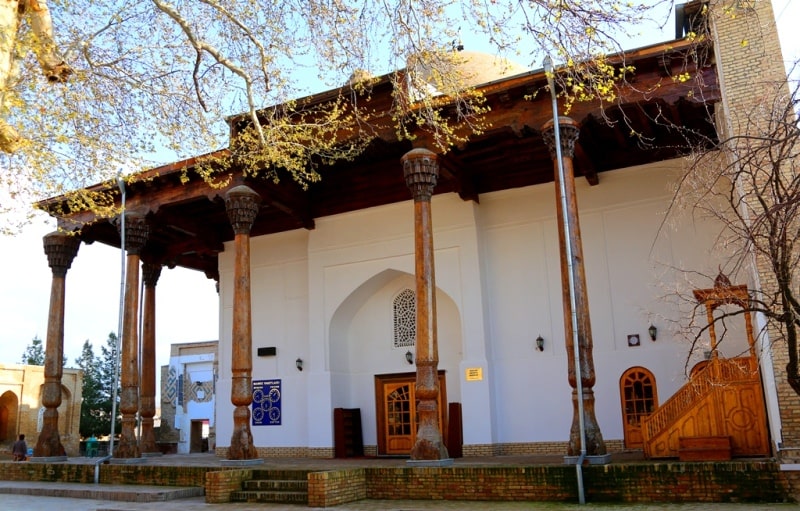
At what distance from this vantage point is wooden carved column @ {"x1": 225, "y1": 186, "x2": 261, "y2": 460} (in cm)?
1179

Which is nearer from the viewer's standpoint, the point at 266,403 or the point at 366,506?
the point at 366,506

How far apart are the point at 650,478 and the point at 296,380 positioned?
8.50 m

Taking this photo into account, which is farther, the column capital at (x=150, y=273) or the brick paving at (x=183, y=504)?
the column capital at (x=150, y=273)

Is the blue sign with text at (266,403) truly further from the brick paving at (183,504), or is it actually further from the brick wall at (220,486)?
the brick wall at (220,486)

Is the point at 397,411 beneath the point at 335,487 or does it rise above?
above

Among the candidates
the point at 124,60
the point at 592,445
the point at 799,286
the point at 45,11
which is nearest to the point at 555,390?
the point at 592,445

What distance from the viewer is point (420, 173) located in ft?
36.8

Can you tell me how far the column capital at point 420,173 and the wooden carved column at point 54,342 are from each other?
7979 millimetres

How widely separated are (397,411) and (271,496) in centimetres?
485

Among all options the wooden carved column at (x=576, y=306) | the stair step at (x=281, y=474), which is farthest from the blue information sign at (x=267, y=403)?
the wooden carved column at (x=576, y=306)

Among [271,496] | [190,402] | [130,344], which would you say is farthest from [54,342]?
[190,402]

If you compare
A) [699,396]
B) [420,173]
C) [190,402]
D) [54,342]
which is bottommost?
[699,396]

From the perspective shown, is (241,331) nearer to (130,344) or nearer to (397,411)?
(130,344)

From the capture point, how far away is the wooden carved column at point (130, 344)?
1336 centimetres
